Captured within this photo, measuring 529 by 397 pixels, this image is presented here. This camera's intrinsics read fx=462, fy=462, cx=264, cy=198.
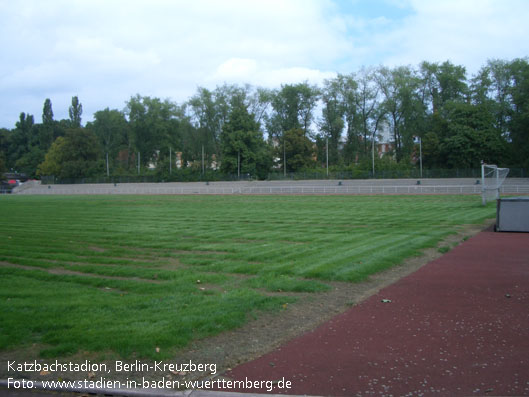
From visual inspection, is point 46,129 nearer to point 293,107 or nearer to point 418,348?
point 293,107

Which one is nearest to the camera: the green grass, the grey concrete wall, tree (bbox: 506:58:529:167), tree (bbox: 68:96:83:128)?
the green grass

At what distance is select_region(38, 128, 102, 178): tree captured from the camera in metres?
98.0

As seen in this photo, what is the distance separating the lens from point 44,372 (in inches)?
204

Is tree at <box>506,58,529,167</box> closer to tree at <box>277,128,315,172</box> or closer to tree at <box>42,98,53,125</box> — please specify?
tree at <box>277,128,315,172</box>

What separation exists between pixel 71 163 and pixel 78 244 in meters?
89.3

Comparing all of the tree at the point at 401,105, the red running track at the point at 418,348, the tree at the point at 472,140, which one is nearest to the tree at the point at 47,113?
the tree at the point at 401,105

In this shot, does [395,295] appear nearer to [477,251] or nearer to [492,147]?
[477,251]

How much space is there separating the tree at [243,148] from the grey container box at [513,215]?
68.5 meters

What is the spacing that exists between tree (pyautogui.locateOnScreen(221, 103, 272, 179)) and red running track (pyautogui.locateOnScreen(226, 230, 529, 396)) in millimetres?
76684

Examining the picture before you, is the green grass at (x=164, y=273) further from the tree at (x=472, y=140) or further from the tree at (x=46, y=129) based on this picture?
the tree at (x=46, y=129)

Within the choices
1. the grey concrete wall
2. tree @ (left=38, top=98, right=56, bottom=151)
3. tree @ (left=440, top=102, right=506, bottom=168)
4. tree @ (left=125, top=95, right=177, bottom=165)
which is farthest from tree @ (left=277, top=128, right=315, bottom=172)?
tree @ (left=38, top=98, right=56, bottom=151)

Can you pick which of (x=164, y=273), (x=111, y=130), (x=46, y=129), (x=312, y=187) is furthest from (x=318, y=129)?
(x=164, y=273)

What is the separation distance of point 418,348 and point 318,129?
90.5m

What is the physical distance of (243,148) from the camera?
85125mm
